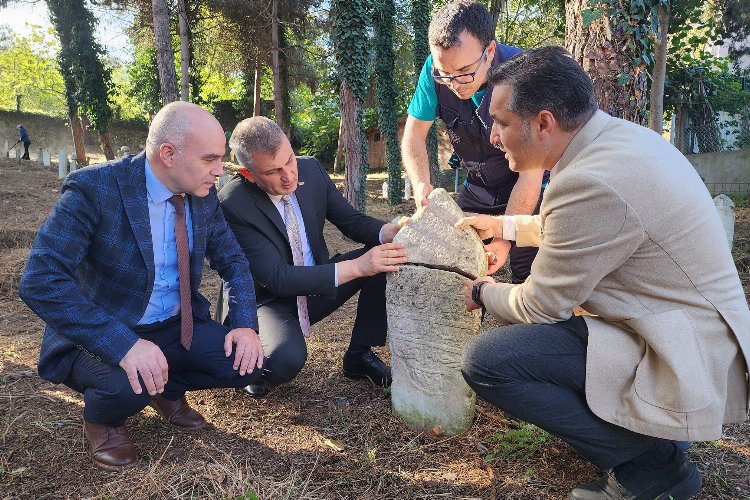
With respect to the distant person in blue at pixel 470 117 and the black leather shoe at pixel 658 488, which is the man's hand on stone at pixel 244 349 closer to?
the distant person in blue at pixel 470 117

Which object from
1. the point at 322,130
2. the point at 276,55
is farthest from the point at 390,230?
the point at 322,130

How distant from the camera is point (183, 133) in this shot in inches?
109

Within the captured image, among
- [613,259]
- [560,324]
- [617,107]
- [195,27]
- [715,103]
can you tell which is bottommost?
[560,324]

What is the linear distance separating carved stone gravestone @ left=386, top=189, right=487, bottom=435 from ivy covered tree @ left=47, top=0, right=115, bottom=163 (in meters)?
20.3

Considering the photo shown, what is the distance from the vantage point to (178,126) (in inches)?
109

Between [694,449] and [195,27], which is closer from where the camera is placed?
[694,449]

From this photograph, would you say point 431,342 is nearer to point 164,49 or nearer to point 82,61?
point 164,49

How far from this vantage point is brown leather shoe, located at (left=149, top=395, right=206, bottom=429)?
3125 millimetres

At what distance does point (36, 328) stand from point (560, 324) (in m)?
4.46

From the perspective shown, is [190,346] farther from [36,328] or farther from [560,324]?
[36,328]

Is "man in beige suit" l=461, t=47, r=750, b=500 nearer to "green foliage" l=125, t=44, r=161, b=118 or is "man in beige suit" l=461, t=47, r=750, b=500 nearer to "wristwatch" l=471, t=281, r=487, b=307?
"wristwatch" l=471, t=281, r=487, b=307

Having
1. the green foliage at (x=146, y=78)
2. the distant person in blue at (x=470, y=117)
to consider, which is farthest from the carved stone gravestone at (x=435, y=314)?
the green foliage at (x=146, y=78)

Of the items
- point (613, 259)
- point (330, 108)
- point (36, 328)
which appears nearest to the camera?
point (613, 259)

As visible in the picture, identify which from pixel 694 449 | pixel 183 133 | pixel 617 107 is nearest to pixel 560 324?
pixel 694 449
